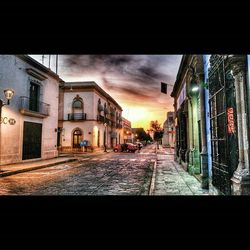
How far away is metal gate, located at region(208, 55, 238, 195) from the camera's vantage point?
16.5ft

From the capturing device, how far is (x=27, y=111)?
15.9 metres

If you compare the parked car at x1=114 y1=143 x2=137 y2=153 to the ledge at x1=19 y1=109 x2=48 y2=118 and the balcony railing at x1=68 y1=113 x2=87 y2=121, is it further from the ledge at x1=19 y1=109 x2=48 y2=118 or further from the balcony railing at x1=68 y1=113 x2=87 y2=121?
the ledge at x1=19 y1=109 x2=48 y2=118

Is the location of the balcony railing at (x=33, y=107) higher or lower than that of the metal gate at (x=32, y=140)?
higher

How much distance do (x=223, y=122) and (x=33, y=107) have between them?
1527 centimetres

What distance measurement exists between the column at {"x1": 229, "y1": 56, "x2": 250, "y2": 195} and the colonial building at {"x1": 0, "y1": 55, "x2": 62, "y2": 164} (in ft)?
39.7

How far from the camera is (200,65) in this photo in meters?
7.57

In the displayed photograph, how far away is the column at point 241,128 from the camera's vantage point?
4344mm

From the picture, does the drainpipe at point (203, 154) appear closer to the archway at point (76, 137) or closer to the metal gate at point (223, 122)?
the metal gate at point (223, 122)
